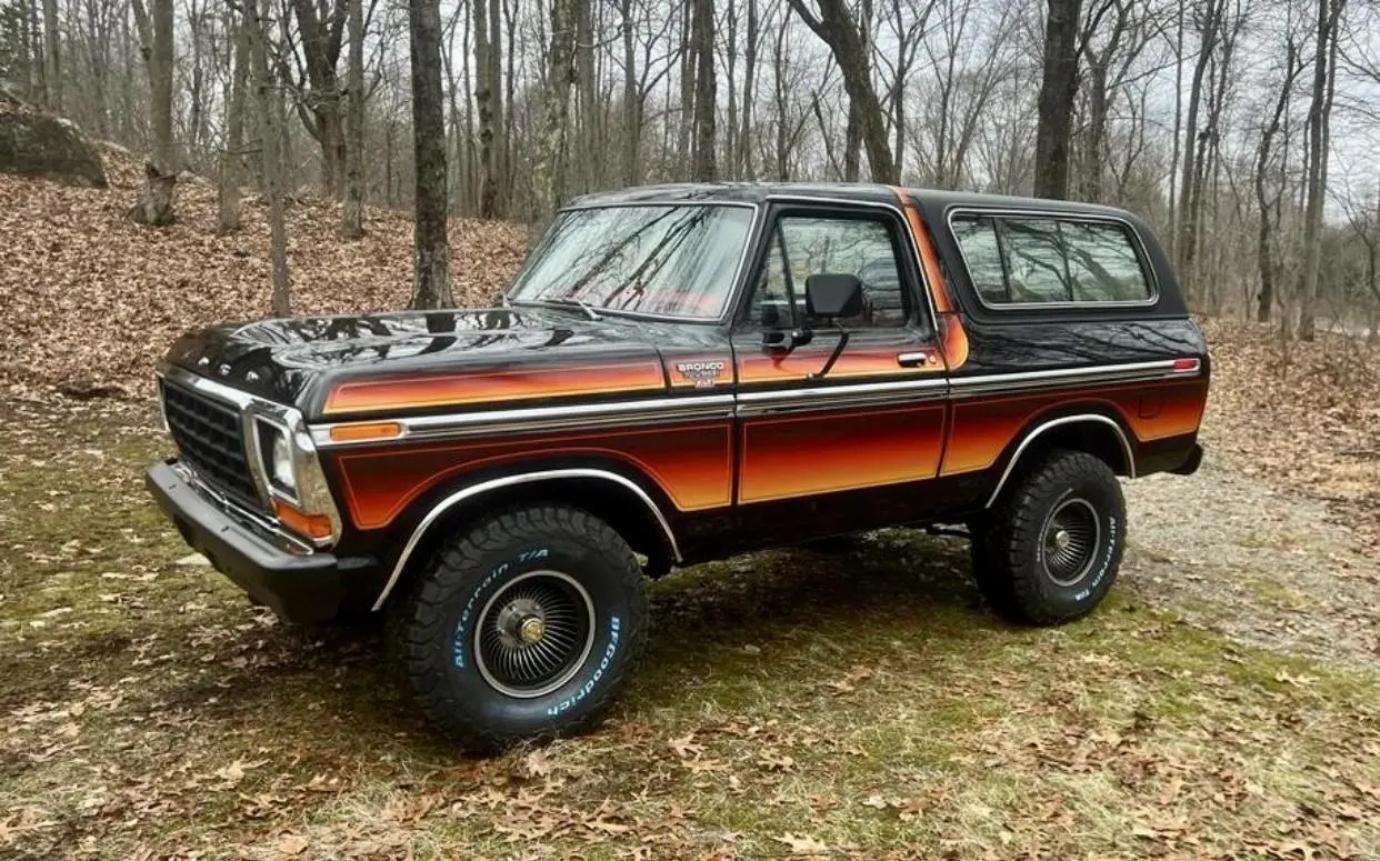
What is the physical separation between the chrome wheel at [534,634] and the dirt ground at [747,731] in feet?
0.92

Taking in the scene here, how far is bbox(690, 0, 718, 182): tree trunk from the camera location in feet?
55.6

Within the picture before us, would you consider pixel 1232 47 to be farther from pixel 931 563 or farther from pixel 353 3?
pixel 931 563

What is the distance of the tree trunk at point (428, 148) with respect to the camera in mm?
9883

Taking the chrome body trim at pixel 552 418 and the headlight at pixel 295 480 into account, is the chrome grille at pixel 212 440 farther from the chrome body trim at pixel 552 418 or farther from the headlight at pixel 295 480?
the chrome body trim at pixel 552 418

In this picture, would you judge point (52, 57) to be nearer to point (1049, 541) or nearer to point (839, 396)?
point (839, 396)

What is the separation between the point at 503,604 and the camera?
357cm

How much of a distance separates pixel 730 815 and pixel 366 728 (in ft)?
4.82

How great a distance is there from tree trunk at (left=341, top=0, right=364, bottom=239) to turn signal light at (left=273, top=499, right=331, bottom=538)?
1560cm

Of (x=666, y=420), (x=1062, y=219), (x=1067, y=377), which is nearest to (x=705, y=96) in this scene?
(x=1062, y=219)

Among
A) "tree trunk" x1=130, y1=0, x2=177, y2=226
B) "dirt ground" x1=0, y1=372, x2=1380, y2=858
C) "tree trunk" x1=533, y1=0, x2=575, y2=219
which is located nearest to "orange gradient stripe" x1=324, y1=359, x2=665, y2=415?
"dirt ground" x1=0, y1=372, x2=1380, y2=858

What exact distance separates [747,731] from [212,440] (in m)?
2.33

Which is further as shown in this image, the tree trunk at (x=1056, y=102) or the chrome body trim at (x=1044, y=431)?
the tree trunk at (x=1056, y=102)

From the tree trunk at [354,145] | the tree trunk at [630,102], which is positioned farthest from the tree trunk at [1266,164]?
the tree trunk at [354,145]

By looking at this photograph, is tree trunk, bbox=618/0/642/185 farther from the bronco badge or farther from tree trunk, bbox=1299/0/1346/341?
the bronco badge
